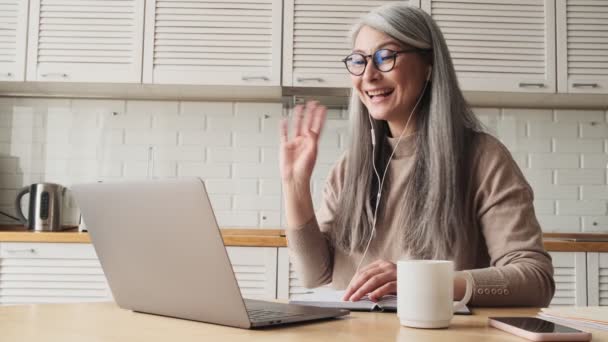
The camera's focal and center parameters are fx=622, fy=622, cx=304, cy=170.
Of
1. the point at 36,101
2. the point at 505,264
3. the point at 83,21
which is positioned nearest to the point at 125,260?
the point at 505,264

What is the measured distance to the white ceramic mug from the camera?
2.89 ft

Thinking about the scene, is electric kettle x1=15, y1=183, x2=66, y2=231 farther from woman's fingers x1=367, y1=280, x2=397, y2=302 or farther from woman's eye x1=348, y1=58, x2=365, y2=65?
woman's fingers x1=367, y1=280, x2=397, y2=302

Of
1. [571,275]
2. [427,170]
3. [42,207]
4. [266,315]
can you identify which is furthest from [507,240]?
[42,207]

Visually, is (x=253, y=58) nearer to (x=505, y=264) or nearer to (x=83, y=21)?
(x=83, y=21)

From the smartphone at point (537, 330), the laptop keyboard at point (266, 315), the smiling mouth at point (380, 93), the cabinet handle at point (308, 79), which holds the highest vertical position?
the cabinet handle at point (308, 79)

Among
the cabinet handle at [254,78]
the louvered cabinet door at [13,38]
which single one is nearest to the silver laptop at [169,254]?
the cabinet handle at [254,78]

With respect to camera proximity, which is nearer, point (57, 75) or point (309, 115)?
point (309, 115)

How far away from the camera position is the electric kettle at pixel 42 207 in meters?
3.02

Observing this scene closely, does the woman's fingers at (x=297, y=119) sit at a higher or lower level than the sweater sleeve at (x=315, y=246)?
higher

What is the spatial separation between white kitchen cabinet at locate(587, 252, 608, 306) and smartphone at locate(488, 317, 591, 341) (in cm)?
211

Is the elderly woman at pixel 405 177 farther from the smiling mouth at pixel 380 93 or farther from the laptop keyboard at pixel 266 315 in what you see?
the laptop keyboard at pixel 266 315

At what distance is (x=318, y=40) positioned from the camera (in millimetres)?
3111

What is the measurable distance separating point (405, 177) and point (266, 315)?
756 millimetres

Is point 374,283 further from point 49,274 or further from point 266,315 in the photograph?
point 49,274
